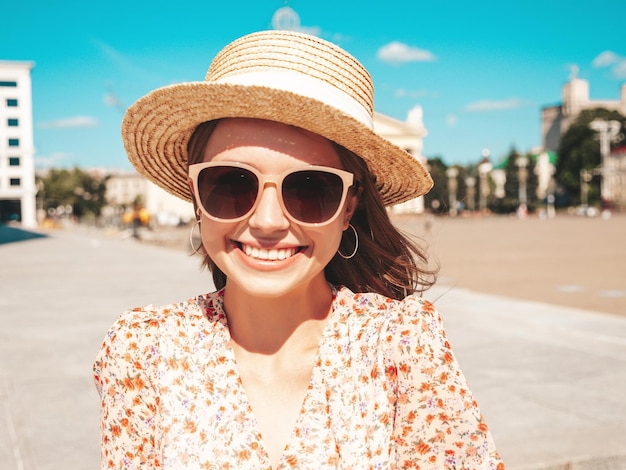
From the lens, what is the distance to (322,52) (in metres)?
1.46

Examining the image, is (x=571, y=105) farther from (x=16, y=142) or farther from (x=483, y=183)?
(x=16, y=142)

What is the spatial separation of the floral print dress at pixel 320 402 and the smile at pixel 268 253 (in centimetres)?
21

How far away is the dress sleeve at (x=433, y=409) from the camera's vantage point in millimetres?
1324

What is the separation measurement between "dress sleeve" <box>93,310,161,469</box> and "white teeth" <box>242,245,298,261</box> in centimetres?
30

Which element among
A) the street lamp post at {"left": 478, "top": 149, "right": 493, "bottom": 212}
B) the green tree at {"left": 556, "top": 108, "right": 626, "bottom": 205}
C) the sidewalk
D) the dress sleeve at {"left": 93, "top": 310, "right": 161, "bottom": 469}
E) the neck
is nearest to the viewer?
the dress sleeve at {"left": 93, "top": 310, "right": 161, "bottom": 469}

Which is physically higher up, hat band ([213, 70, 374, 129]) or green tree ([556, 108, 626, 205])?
green tree ([556, 108, 626, 205])

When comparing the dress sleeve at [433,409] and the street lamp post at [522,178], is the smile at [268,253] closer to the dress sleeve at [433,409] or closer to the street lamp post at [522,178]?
the dress sleeve at [433,409]

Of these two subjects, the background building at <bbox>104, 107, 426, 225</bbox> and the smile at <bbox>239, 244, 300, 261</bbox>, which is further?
the background building at <bbox>104, 107, 426, 225</bbox>

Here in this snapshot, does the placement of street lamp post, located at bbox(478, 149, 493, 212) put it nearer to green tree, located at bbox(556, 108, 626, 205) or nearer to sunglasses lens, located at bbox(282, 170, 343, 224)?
green tree, located at bbox(556, 108, 626, 205)

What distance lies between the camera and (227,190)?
4.78 ft

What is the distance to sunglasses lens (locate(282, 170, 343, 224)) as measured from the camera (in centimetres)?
144

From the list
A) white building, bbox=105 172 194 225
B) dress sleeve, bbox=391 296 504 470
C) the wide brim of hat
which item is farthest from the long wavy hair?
white building, bbox=105 172 194 225

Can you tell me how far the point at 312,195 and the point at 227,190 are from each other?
7.3 inches

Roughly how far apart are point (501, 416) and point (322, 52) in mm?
3562
